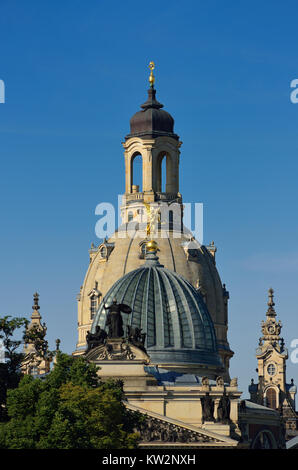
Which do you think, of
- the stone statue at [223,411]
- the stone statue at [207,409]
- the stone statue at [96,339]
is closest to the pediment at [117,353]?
the stone statue at [96,339]

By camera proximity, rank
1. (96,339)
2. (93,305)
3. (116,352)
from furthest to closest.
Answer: (93,305) < (96,339) < (116,352)

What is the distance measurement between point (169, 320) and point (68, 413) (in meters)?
45.6

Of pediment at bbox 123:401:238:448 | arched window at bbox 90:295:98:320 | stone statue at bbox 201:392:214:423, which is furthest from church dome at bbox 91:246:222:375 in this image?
arched window at bbox 90:295:98:320

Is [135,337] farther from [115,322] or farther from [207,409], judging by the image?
[207,409]

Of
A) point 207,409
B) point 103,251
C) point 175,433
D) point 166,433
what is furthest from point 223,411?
point 103,251

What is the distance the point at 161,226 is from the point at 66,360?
66628mm

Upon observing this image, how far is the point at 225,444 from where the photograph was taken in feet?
467

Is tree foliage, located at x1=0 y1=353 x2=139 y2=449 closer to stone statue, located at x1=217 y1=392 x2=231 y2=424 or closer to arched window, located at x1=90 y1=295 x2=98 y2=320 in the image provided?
stone statue, located at x1=217 y1=392 x2=231 y2=424

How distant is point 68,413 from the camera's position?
393 ft

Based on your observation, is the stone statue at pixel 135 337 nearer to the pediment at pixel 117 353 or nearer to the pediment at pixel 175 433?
the pediment at pixel 117 353

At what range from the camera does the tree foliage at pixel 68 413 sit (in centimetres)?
11769
